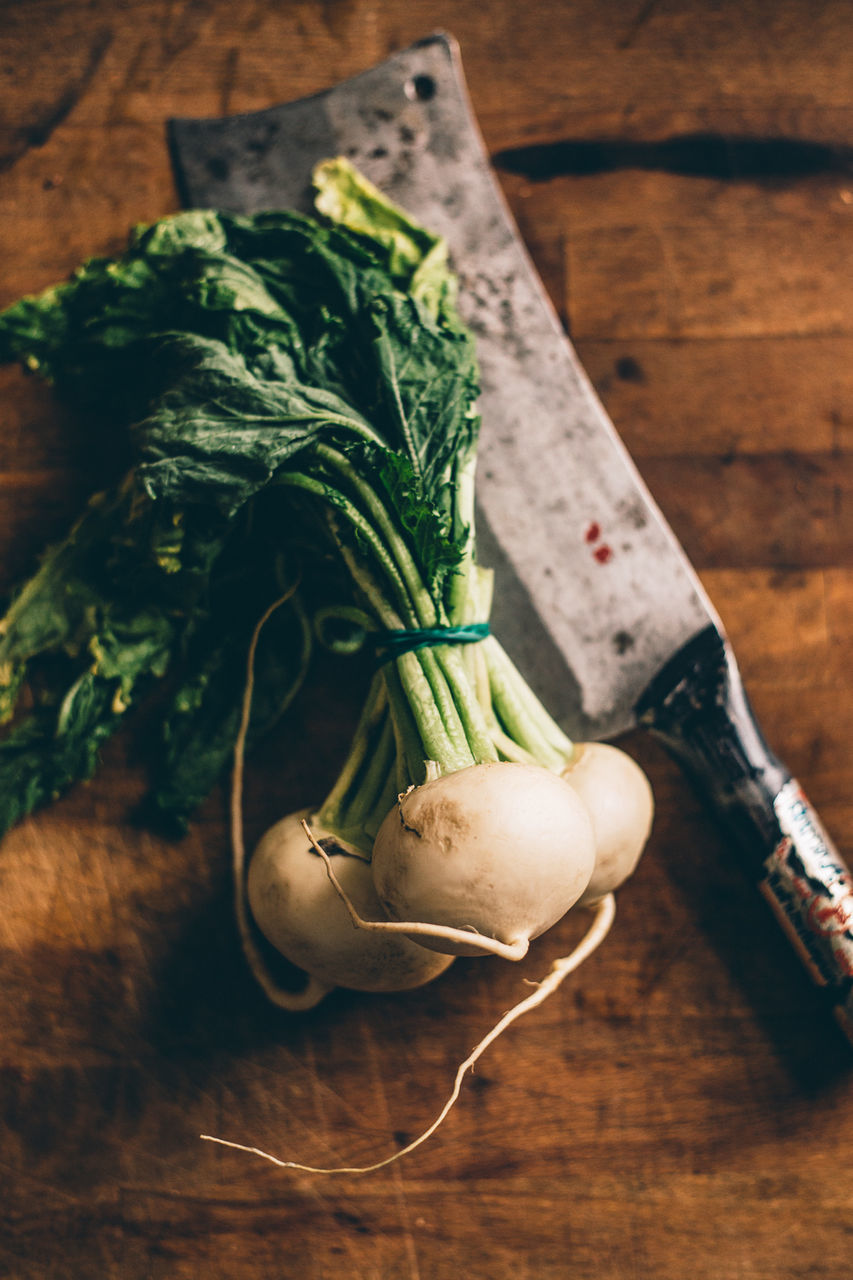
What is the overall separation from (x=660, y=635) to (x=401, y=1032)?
0.76 m

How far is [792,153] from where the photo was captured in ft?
4.78

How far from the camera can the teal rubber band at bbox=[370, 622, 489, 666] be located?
3.56 ft

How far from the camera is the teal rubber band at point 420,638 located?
3.56 feet

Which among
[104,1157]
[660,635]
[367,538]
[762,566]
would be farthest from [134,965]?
[762,566]

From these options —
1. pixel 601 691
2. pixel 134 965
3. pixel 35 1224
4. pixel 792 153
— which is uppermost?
pixel 792 153

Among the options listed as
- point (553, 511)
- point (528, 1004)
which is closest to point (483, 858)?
point (528, 1004)

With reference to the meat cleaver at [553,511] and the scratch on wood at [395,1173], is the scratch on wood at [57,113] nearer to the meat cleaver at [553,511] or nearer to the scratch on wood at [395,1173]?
the meat cleaver at [553,511]

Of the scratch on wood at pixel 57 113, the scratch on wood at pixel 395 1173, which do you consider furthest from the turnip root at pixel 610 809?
the scratch on wood at pixel 57 113

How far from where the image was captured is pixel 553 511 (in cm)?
134

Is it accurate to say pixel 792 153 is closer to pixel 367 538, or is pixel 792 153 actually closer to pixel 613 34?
pixel 613 34

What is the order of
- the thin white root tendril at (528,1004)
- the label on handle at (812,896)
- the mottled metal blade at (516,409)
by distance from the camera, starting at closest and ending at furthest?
the thin white root tendril at (528,1004)
the label on handle at (812,896)
the mottled metal blade at (516,409)

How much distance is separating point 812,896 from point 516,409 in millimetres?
878

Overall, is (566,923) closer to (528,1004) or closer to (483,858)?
(528,1004)

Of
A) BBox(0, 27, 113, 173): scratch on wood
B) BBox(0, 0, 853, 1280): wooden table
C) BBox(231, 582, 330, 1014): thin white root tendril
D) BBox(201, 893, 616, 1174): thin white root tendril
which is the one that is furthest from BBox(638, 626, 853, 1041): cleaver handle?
BBox(0, 27, 113, 173): scratch on wood
